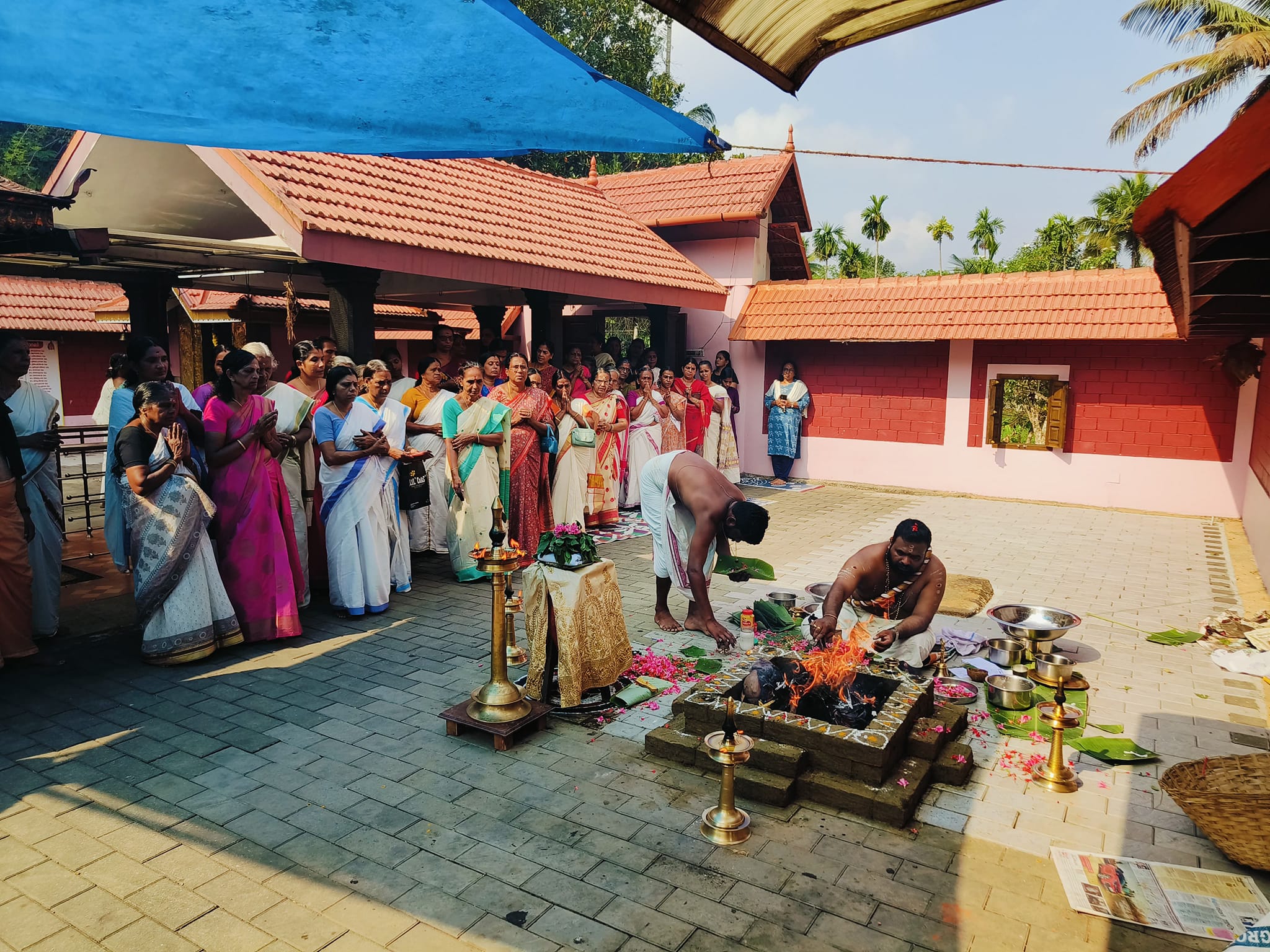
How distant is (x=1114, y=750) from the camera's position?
4.44 metres

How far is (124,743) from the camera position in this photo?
4.43 metres

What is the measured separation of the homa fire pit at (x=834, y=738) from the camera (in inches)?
152

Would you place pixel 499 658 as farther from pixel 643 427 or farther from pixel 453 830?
pixel 643 427

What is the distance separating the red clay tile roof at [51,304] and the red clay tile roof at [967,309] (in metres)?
14.3

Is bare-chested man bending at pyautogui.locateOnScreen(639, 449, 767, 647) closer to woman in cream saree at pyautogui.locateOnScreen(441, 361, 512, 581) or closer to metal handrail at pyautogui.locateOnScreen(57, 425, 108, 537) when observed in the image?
woman in cream saree at pyautogui.locateOnScreen(441, 361, 512, 581)

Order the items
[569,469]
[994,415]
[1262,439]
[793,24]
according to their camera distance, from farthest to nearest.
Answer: [994,415], [1262,439], [569,469], [793,24]

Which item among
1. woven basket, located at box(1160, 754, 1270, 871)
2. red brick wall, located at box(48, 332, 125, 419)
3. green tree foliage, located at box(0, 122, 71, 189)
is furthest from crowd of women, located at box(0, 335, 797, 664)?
green tree foliage, located at box(0, 122, 71, 189)

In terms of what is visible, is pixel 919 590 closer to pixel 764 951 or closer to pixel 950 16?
pixel 764 951

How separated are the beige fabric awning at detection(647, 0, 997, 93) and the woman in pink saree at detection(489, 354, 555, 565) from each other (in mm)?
5756

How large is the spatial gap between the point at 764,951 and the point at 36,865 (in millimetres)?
3001

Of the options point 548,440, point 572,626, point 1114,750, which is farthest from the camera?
point 548,440

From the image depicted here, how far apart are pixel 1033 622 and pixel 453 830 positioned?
14.5ft

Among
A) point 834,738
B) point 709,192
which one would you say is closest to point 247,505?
point 834,738

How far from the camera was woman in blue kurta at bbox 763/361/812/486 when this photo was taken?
49.3ft
